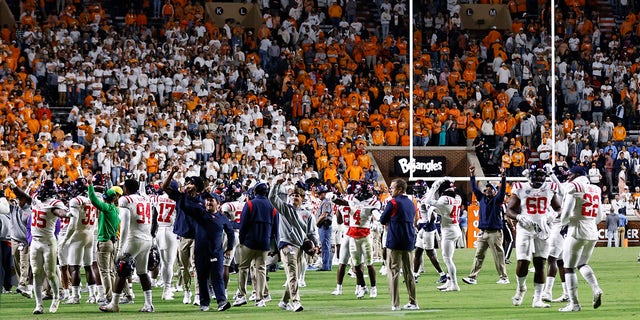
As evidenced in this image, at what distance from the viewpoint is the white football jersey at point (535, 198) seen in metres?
16.6

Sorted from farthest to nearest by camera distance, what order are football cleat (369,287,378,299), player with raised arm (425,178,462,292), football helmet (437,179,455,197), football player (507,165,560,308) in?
1. football helmet (437,179,455,197)
2. player with raised arm (425,178,462,292)
3. football cleat (369,287,378,299)
4. football player (507,165,560,308)

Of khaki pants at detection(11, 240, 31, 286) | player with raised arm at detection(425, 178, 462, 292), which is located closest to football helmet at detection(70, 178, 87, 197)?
khaki pants at detection(11, 240, 31, 286)

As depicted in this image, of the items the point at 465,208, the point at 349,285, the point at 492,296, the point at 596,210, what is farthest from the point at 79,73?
the point at 596,210

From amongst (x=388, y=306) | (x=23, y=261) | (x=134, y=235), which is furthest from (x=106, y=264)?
(x=388, y=306)

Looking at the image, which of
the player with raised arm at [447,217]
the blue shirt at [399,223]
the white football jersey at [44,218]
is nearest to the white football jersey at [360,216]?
the player with raised arm at [447,217]

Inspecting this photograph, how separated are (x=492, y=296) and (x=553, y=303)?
159 cm

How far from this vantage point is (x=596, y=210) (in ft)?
50.6

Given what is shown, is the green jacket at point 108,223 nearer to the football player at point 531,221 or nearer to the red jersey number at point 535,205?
the football player at point 531,221

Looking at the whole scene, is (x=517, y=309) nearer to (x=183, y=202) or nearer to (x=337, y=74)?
(x=183, y=202)

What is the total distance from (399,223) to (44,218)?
4.41m

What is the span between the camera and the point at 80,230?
17.0 m

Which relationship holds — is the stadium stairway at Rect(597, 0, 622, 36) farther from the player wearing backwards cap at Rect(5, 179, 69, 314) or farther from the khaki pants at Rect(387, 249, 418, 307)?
the player wearing backwards cap at Rect(5, 179, 69, 314)

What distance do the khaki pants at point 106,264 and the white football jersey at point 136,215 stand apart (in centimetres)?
Result: 60

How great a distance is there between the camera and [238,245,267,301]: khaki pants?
16.1m
